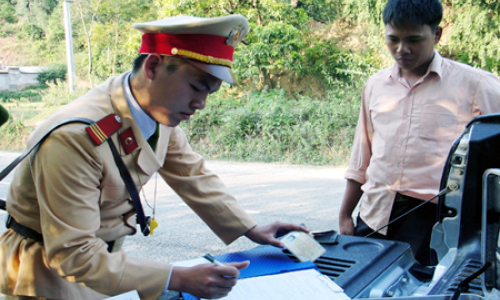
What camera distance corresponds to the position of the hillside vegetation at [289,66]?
353 inches

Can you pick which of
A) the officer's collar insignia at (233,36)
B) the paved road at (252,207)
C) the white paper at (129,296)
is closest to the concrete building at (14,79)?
the paved road at (252,207)

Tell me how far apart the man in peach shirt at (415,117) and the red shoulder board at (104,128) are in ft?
3.91

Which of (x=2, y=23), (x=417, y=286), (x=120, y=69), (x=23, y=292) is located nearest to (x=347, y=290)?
(x=417, y=286)

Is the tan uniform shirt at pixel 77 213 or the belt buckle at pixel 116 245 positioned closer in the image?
the tan uniform shirt at pixel 77 213

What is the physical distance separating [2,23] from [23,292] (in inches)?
1385

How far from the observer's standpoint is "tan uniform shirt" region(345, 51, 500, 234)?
6.00ft

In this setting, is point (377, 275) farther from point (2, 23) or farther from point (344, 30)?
point (2, 23)

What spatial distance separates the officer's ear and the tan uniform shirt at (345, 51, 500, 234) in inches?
43.2

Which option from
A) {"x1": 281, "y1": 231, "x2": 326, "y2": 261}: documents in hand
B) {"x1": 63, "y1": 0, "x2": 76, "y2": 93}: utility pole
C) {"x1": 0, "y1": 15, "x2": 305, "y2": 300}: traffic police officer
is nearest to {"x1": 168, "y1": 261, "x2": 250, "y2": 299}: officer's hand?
{"x1": 0, "y1": 15, "x2": 305, "y2": 300}: traffic police officer

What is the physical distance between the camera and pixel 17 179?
129 centimetres

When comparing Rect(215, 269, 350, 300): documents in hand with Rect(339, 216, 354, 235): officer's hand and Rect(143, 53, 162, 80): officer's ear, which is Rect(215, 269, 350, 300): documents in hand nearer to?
Rect(143, 53, 162, 80): officer's ear

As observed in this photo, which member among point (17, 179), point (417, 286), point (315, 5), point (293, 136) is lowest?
point (293, 136)

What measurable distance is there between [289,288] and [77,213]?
60cm

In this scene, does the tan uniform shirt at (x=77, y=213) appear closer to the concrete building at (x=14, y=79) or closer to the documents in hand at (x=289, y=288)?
the documents in hand at (x=289, y=288)
